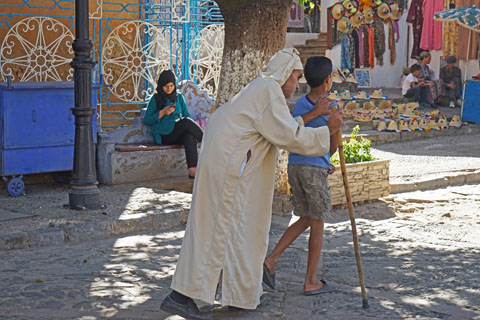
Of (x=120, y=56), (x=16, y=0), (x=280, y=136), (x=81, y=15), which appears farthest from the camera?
(x=120, y=56)

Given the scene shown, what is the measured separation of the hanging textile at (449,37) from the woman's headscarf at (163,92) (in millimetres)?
13669

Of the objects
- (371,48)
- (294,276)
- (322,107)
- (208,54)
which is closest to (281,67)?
(322,107)

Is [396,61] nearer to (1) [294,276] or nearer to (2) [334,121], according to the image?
(1) [294,276]

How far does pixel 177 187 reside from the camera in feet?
34.8

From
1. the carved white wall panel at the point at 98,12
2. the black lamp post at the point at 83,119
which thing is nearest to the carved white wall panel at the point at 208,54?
the carved white wall panel at the point at 98,12

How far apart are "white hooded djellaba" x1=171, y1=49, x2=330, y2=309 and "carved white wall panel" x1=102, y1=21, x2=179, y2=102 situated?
640cm

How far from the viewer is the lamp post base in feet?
28.9

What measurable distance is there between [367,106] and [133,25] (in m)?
7.40

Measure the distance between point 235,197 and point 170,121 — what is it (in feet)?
17.5

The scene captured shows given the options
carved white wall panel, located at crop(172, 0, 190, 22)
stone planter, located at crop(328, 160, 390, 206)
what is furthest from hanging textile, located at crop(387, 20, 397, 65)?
stone planter, located at crop(328, 160, 390, 206)

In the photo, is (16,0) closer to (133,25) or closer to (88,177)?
(133,25)

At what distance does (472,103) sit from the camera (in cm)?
1903

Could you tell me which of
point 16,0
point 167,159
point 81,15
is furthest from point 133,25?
point 81,15

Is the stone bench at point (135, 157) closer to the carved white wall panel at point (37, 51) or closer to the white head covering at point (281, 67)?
the carved white wall panel at point (37, 51)
